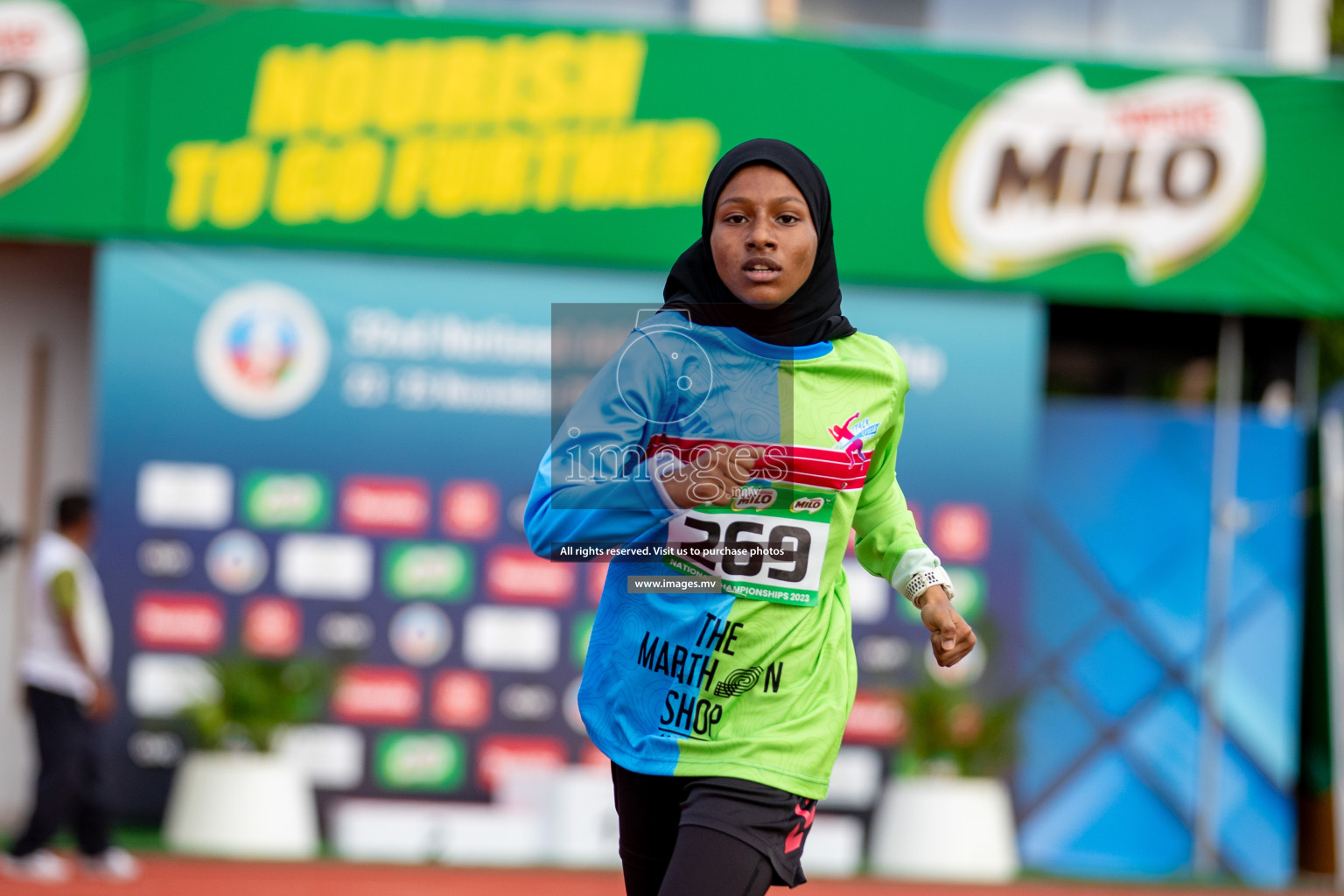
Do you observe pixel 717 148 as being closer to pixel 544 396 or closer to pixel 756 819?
pixel 544 396

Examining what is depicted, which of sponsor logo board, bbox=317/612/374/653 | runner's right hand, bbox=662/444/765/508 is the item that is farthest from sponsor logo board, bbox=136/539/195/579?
runner's right hand, bbox=662/444/765/508

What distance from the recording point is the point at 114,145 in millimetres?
8523

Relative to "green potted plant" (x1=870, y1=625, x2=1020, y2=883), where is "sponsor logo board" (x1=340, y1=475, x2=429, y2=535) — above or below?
above

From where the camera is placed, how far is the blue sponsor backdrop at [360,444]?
8469 mm

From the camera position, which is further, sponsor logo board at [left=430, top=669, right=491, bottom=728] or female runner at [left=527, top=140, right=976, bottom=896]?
sponsor logo board at [left=430, top=669, right=491, bottom=728]

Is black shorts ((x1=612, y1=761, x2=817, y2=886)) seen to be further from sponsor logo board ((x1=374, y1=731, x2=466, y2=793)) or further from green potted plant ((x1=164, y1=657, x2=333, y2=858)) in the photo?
sponsor logo board ((x1=374, y1=731, x2=466, y2=793))

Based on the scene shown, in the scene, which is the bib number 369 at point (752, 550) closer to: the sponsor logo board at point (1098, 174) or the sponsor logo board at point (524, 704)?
the sponsor logo board at point (524, 704)

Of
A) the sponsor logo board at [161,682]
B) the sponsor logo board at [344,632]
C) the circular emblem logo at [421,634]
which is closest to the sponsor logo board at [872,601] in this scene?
the circular emblem logo at [421,634]

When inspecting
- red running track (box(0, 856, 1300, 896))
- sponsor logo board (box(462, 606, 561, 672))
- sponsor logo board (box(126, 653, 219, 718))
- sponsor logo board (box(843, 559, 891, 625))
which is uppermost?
sponsor logo board (box(843, 559, 891, 625))

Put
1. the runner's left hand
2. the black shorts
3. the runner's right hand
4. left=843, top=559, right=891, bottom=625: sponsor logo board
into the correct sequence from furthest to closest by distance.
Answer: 1. left=843, top=559, right=891, bottom=625: sponsor logo board
2. the runner's left hand
3. the black shorts
4. the runner's right hand

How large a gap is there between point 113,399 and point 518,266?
2.42m

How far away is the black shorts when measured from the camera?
2.65 m

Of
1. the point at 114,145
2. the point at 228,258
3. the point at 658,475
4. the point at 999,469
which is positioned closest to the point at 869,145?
the point at 999,469

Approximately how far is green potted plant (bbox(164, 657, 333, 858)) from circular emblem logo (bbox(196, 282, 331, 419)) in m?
1.51
